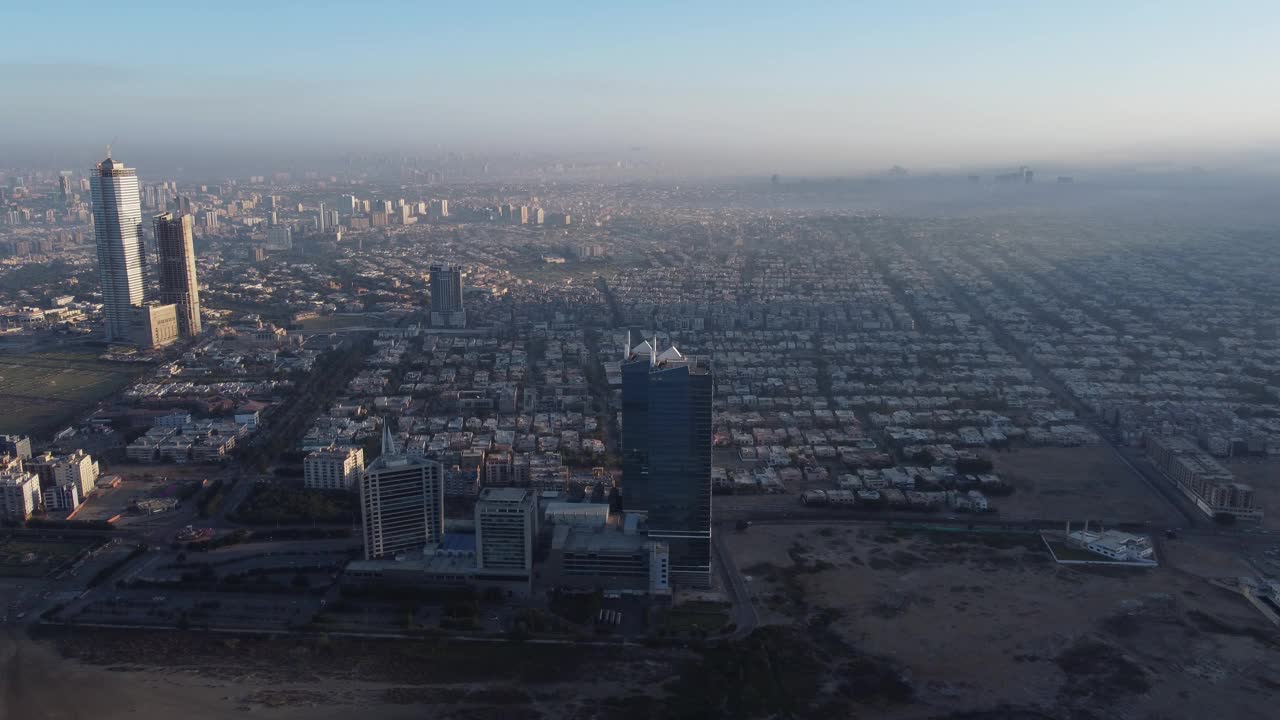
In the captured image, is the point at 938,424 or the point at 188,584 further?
the point at 938,424

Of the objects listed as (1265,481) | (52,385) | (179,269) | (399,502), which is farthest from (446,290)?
(1265,481)

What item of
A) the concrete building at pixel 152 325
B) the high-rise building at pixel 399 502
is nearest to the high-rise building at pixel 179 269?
the concrete building at pixel 152 325

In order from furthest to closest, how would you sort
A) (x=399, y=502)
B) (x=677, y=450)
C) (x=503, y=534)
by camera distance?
(x=399, y=502)
(x=677, y=450)
(x=503, y=534)

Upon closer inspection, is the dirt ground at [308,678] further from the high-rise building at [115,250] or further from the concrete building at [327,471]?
the high-rise building at [115,250]

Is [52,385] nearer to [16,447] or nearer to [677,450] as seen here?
[16,447]

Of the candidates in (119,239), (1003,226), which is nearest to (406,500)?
(119,239)

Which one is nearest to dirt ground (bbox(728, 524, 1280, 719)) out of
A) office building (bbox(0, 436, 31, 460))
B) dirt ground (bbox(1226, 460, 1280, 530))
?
dirt ground (bbox(1226, 460, 1280, 530))

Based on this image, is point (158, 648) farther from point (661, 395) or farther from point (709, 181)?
point (709, 181)
